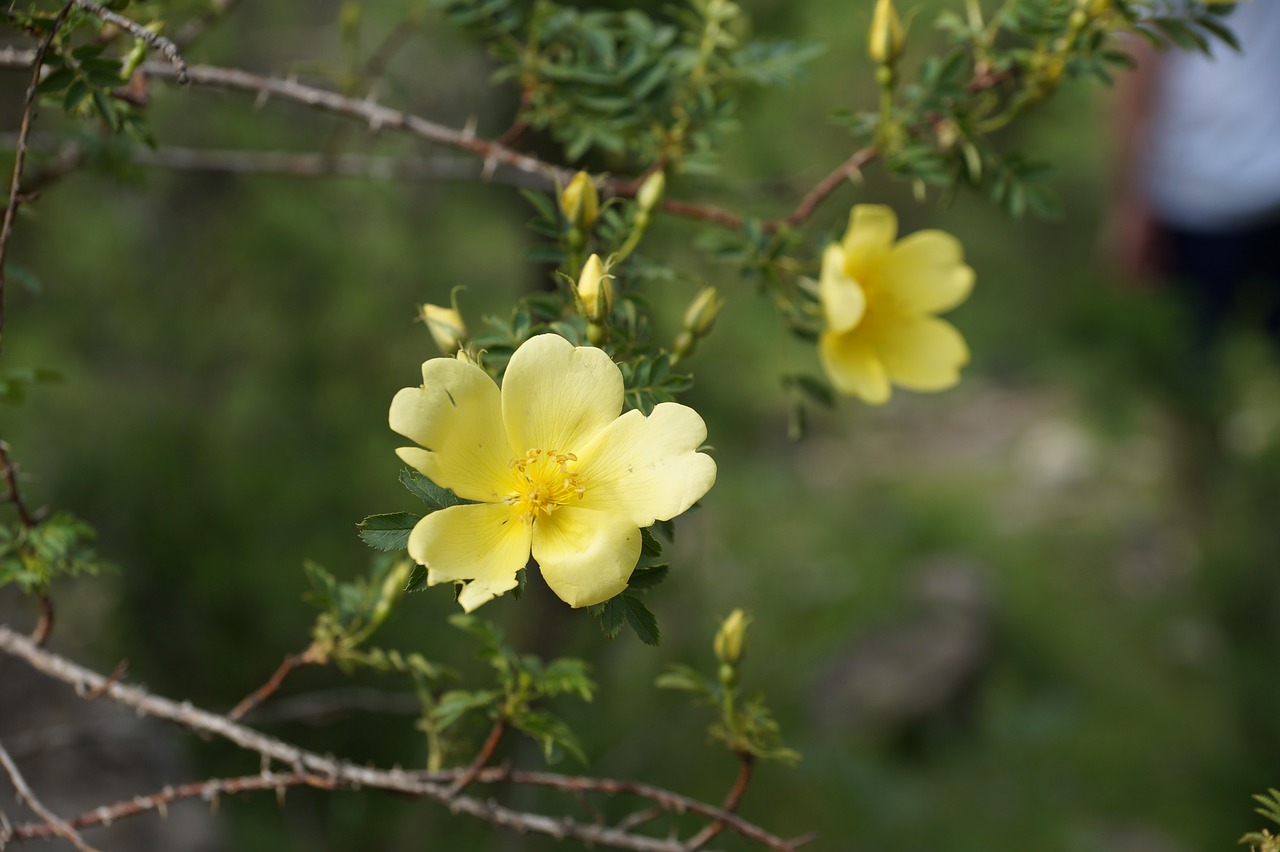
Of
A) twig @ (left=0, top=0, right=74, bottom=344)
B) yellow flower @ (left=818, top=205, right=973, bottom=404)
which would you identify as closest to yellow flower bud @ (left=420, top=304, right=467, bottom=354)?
twig @ (left=0, top=0, right=74, bottom=344)

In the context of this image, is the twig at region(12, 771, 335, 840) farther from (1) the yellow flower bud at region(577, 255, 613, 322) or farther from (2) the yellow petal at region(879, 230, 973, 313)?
(2) the yellow petal at region(879, 230, 973, 313)

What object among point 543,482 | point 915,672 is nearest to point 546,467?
point 543,482

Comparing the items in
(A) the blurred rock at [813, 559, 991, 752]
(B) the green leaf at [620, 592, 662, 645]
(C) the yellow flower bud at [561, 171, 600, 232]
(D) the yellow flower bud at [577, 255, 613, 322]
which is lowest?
(A) the blurred rock at [813, 559, 991, 752]

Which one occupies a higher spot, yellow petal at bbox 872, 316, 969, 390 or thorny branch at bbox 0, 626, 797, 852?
yellow petal at bbox 872, 316, 969, 390

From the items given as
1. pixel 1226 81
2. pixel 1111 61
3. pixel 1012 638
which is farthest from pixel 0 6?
pixel 1012 638

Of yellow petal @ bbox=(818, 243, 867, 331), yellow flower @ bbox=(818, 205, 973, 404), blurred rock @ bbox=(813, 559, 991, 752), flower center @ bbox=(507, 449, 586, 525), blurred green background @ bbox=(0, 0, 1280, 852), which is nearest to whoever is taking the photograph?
flower center @ bbox=(507, 449, 586, 525)

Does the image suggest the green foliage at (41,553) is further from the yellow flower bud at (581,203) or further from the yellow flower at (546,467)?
the yellow flower bud at (581,203)

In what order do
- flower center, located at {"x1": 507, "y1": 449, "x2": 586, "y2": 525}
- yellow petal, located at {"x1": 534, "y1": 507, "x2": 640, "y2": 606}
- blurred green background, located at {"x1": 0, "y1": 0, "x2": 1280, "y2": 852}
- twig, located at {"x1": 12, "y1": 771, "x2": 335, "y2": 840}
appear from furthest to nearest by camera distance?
blurred green background, located at {"x1": 0, "y1": 0, "x2": 1280, "y2": 852} → twig, located at {"x1": 12, "y1": 771, "x2": 335, "y2": 840} → flower center, located at {"x1": 507, "y1": 449, "x2": 586, "y2": 525} → yellow petal, located at {"x1": 534, "y1": 507, "x2": 640, "y2": 606}

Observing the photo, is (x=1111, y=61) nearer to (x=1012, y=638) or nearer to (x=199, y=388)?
(x=199, y=388)
